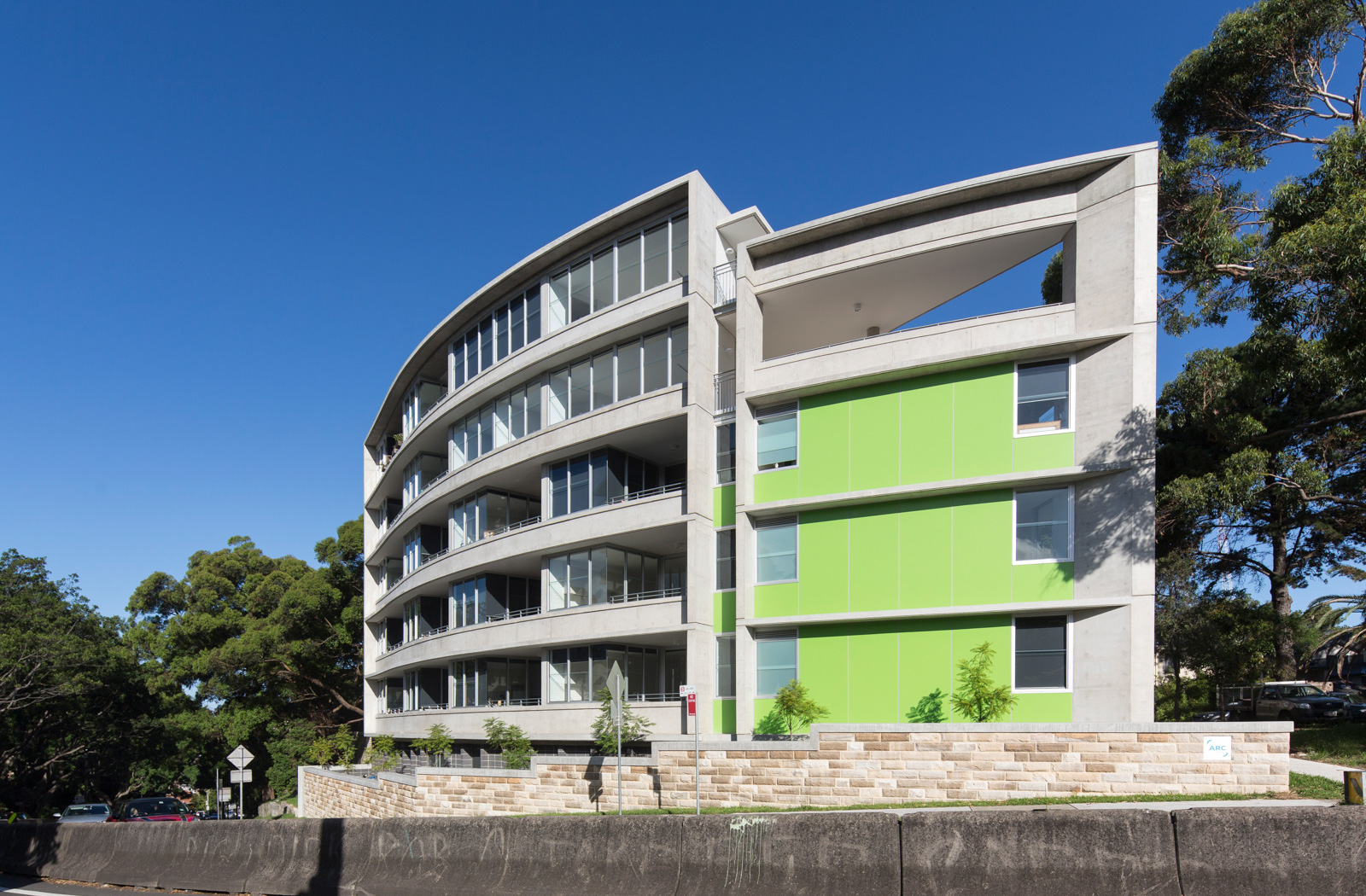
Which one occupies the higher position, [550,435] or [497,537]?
[550,435]

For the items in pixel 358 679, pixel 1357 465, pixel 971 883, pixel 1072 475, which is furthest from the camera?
pixel 358 679

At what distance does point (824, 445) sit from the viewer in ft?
72.8

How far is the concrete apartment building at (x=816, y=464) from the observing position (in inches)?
748

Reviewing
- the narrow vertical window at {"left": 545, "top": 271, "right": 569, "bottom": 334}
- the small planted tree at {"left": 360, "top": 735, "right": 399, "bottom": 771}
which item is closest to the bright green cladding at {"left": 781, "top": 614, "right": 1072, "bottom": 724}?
the narrow vertical window at {"left": 545, "top": 271, "right": 569, "bottom": 334}

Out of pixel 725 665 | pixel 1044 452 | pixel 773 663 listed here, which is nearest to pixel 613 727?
pixel 725 665

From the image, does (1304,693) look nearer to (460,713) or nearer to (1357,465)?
(1357,465)

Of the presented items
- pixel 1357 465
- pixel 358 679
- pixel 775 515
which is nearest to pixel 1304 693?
pixel 1357 465

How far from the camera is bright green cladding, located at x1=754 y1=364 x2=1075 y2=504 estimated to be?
19.9 metres

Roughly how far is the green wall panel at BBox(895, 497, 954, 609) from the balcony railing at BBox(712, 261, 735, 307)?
7.77m

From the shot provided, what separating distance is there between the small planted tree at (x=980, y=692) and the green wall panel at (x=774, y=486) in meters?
5.66

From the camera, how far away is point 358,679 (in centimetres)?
5609

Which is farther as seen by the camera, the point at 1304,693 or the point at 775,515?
the point at 1304,693

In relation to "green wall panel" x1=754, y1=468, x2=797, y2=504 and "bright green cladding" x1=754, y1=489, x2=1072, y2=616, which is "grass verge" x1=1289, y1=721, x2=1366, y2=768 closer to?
"bright green cladding" x1=754, y1=489, x2=1072, y2=616

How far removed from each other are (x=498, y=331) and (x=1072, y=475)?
19.5m
